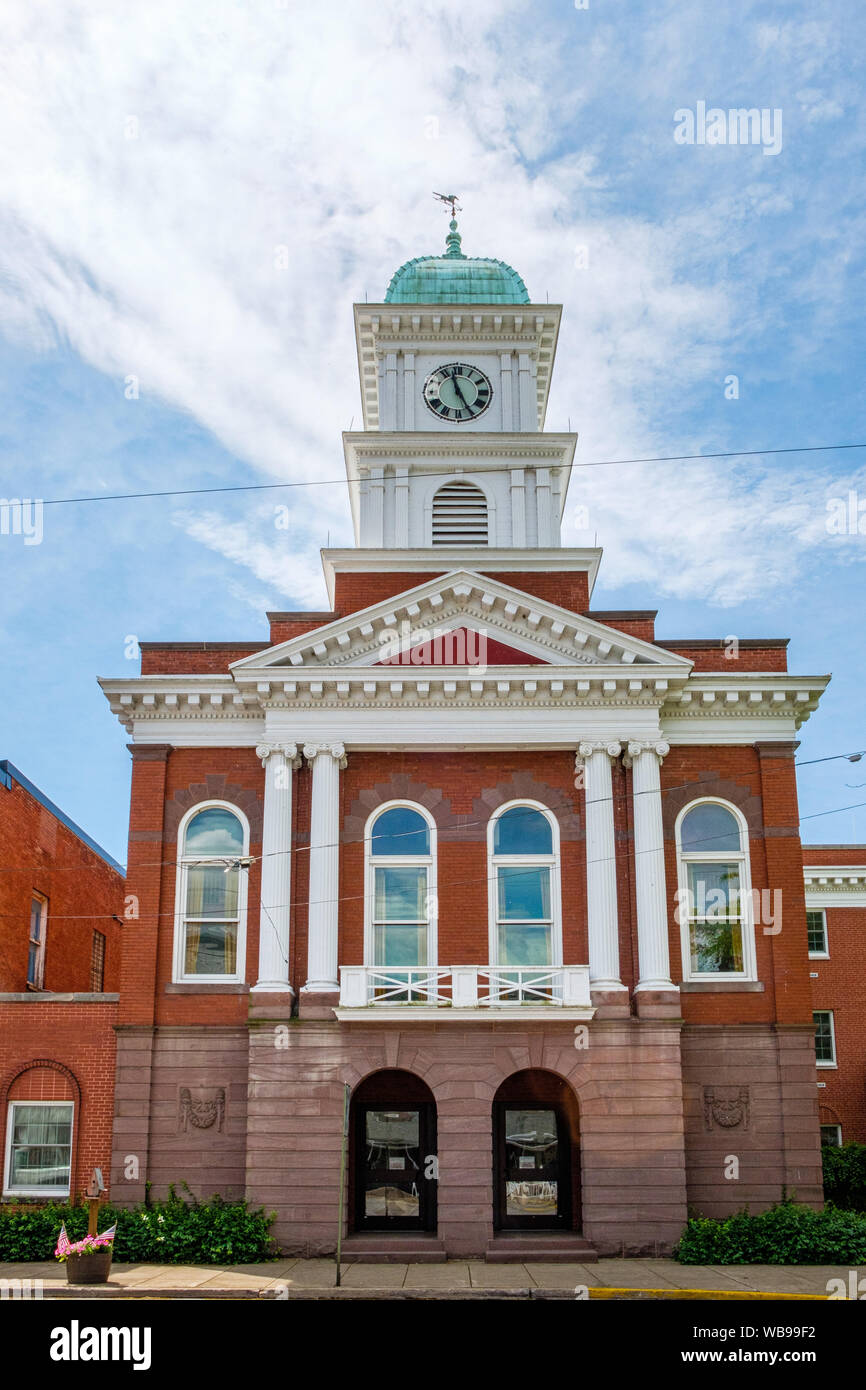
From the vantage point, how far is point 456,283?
34781 mm

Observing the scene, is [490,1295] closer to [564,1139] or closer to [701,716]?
[564,1139]

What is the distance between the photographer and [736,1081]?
997 inches

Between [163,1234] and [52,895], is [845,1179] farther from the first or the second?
[52,895]

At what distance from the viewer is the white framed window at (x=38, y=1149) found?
25391mm

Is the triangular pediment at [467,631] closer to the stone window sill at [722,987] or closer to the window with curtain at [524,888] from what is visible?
the window with curtain at [524,888]

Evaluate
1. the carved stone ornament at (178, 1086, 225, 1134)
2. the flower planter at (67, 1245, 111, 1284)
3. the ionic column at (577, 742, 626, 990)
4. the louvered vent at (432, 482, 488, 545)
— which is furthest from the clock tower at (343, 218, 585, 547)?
the flower planter at (67, 1245, 111, 1284)

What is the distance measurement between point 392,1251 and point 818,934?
20.3m

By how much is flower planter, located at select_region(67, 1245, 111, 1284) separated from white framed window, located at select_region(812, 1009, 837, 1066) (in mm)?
23659

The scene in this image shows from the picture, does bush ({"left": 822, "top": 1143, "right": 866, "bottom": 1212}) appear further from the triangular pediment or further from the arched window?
the triangular pediment

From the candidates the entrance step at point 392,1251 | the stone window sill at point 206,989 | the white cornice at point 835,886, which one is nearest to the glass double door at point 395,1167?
the entrance step at point 392,1251

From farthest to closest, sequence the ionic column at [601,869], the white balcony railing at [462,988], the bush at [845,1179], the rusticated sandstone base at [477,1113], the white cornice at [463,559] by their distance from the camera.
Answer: the bush at [845,1179] < the white cornice at [463,559] < the ionic column at [601,869] < the white balcony railing at [462,988] < the rusticated sandstone base at [477,1113]

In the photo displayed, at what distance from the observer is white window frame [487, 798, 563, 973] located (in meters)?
25.6

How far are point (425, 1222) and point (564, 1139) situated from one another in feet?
9.73

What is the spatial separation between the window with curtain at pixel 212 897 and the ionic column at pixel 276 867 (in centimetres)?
72
